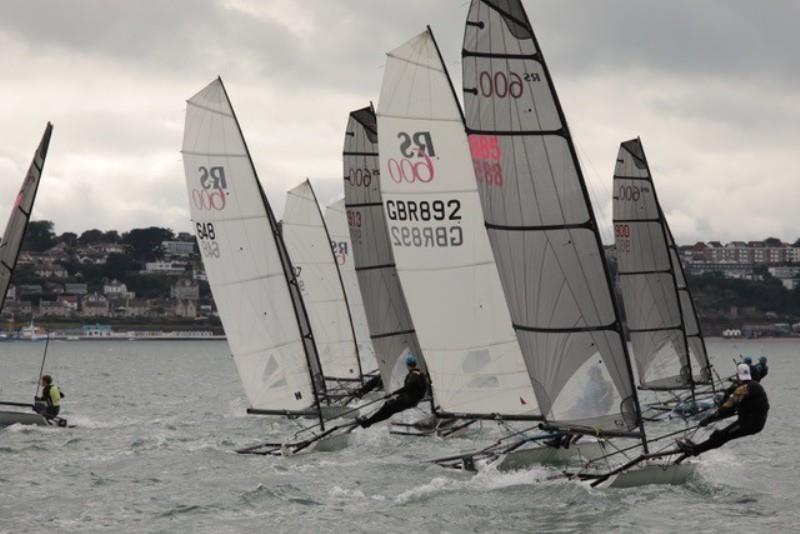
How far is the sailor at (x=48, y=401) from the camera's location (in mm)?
31188

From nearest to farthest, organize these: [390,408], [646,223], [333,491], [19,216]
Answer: [333,491] < [390,408] < [19,216] < [646,223]

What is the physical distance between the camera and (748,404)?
63.3ft

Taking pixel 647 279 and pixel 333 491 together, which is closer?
pixel 333 491

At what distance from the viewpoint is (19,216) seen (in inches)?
1147

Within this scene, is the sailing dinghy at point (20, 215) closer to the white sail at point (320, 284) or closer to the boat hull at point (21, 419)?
the boat hull at point (21, 419)

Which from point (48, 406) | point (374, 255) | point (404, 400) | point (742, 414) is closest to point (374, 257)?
point (374, 255)

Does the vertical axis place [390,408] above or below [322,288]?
below

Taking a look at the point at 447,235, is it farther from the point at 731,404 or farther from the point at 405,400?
the point at 731,404

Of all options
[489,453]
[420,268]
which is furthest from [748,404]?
[420,268]

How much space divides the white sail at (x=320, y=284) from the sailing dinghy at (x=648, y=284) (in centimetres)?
763

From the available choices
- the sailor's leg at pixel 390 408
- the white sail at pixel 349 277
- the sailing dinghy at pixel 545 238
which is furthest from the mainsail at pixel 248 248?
the white sail at pixel 349 277

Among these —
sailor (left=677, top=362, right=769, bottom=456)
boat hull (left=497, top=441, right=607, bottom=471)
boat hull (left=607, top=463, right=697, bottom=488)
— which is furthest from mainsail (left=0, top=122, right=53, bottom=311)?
sailor (left=677, top=362, right=769, bottom=456)

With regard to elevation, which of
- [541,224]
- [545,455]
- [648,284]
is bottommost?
[545,455]

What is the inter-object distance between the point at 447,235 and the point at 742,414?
20.0 feet
